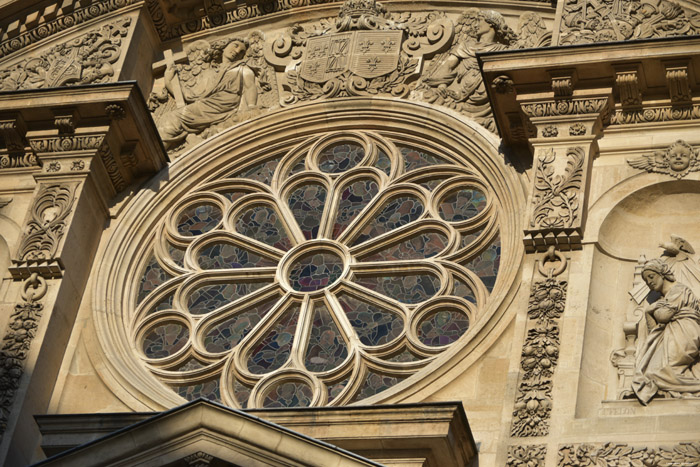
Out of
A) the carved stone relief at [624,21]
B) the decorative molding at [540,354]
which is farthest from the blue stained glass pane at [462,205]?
the decorative molding at [540,354]

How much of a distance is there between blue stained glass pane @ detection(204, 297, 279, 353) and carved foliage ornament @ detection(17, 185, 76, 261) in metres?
1.77

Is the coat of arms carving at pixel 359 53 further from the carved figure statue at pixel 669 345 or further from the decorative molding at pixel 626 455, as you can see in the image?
the decorative molding at pixel 626 455

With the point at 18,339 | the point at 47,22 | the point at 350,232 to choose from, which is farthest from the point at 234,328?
the point at 47,22

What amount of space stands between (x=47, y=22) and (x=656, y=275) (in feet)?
27.4

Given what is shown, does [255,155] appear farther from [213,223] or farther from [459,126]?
→ [459,126]

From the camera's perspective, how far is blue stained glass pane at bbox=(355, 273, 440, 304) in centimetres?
1775

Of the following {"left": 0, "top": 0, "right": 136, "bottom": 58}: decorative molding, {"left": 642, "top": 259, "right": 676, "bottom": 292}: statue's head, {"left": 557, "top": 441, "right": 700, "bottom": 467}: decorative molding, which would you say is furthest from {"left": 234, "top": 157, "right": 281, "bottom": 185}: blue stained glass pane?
{"left": 557, "top": 441, "right": 700, "bottom": 467}: decorative molding

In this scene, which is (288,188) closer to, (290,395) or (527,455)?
(290,395)

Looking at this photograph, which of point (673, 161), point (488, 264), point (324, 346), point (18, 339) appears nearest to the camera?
point (673, 161)

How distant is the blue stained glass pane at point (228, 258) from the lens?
18.6m

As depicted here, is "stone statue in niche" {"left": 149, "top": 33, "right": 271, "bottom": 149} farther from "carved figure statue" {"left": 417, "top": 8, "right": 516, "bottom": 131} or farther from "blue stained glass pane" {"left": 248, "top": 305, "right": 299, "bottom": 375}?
"blue stained glass pane" {"left": 248, "top": 305, "right": 299, "bottom": 375}

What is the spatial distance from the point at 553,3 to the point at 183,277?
487 cm

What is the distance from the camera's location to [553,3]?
19.4 metres

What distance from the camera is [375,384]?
1709 cm
